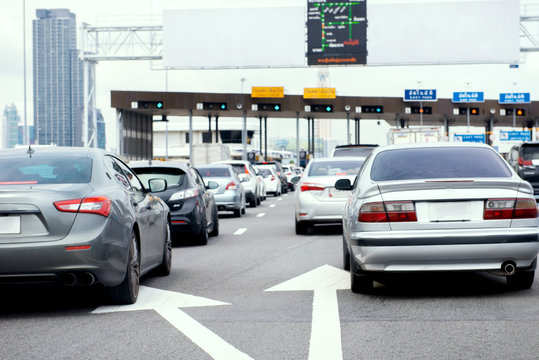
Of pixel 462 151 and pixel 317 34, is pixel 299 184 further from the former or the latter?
pixel 317 34

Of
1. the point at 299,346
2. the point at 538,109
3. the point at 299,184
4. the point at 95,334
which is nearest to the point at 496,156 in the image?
the point at 299,346

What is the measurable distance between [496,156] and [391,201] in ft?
4.69

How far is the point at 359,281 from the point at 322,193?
311 inches

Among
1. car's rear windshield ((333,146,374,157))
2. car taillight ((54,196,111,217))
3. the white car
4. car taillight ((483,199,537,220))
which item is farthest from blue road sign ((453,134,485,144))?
car taillight ((54,196,111,217))

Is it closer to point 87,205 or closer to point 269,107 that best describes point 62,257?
point 87,205

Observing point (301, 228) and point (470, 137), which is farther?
point (470, 137)

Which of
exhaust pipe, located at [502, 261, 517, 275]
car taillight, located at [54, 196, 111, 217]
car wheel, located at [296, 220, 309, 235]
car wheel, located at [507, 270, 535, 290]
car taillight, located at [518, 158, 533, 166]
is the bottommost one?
car wheel, located at [296, 220, 309, 235]

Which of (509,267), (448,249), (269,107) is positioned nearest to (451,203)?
(448,249)

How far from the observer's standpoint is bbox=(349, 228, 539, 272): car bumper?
7941 millimetres

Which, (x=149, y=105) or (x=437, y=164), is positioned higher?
(x=149, y=105)

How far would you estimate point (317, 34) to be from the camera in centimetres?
4325

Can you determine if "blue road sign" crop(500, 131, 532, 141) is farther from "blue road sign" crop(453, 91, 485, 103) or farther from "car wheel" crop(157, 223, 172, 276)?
"car wheel" crop(157, 223, 172, 276)

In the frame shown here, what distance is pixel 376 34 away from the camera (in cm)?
4319

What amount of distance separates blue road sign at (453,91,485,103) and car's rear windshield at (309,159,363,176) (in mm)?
48818
